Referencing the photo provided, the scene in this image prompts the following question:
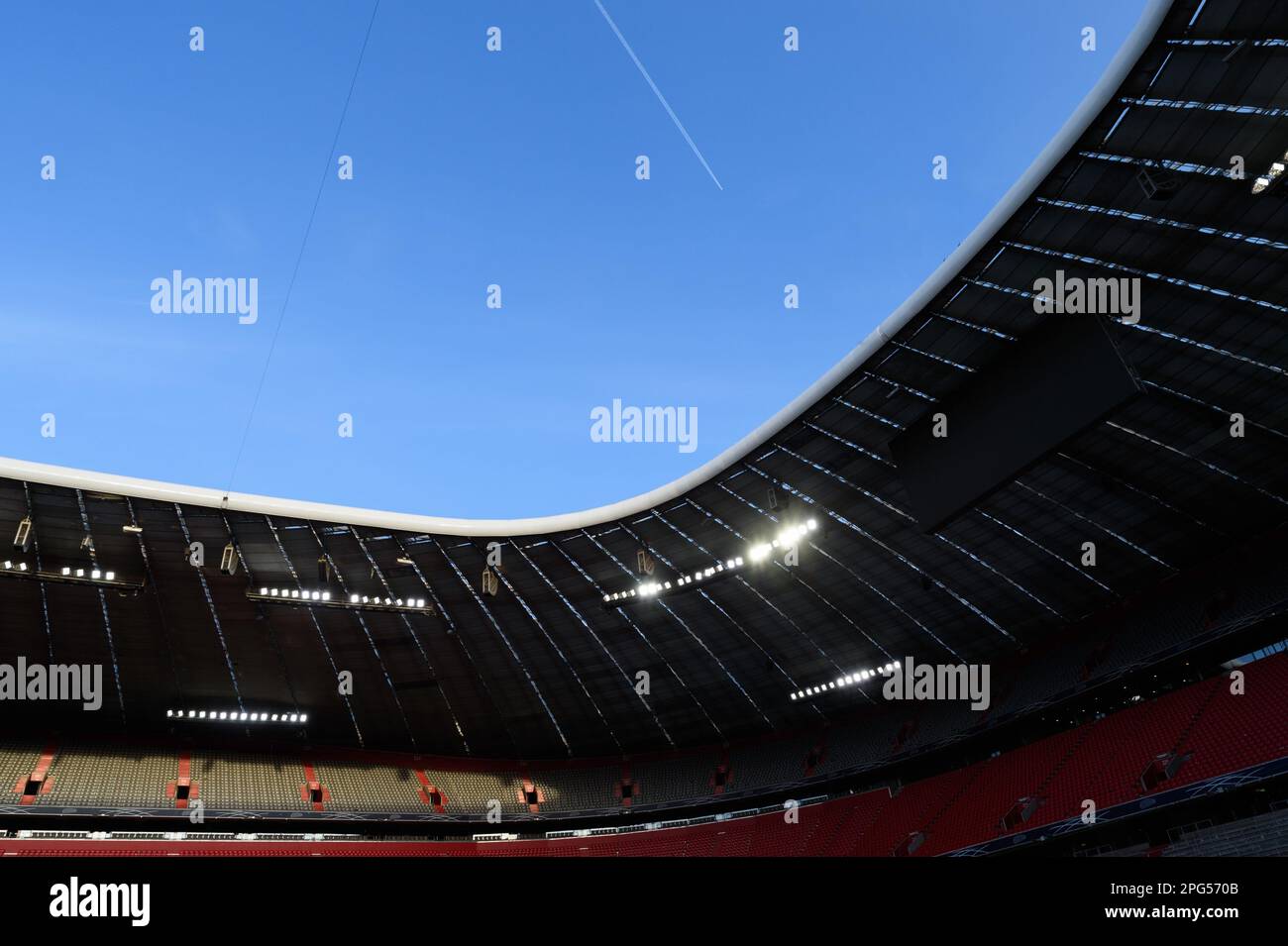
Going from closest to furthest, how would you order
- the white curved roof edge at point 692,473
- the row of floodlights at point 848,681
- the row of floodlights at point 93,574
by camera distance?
1. the white curved roof edge at point 692,473
2. the row of floodlights at point 93,574
3. the row of floodlights at point 848,681

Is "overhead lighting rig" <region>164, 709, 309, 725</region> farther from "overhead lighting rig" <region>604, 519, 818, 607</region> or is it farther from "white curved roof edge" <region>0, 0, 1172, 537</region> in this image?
"overhead lighting rig" <region>604, 519, 818, 607</region>

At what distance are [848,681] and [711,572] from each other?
36.4 ft

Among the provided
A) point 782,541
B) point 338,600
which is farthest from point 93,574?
point 782,541

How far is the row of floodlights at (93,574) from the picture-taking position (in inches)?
1072

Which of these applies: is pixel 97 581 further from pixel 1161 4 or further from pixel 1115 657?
pixel 1115 657

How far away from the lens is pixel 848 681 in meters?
37.8

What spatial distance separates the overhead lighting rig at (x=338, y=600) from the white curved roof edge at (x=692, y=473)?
3736mm

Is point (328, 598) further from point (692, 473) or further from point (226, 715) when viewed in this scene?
point (692, 473)

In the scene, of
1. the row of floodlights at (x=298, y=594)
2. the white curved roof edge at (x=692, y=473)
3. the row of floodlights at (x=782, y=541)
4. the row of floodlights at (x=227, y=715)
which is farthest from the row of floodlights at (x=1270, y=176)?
the row of floodlights at (x=227, y=715)

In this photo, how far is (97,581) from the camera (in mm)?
27609

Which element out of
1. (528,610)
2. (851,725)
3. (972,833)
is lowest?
(972,833)

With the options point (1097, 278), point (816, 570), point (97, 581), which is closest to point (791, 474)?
point (816, 570)

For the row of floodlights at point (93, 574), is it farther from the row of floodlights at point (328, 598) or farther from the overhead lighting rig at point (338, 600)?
the row of floodlights at point (328, 598)

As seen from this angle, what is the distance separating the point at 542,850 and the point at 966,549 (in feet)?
84.2
